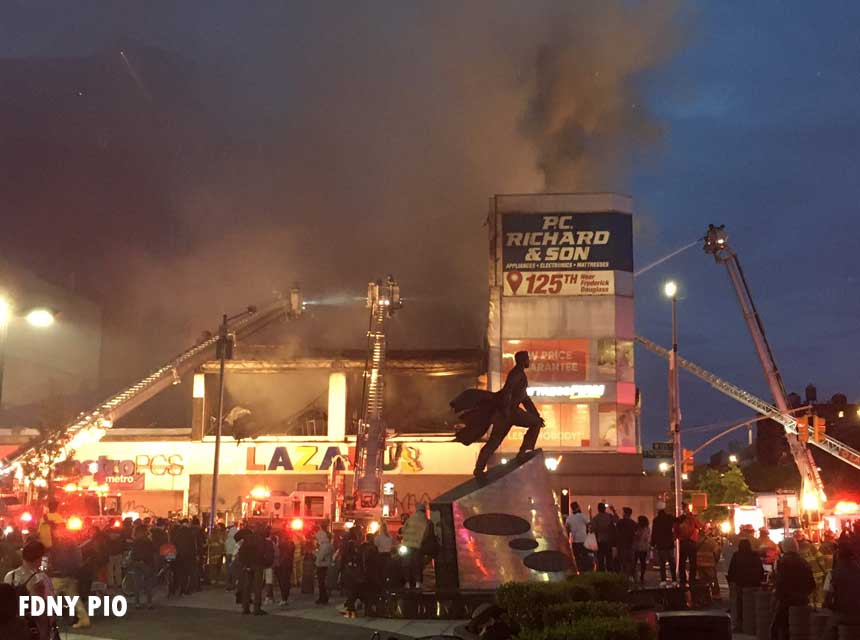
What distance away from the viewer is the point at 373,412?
42.5 metres

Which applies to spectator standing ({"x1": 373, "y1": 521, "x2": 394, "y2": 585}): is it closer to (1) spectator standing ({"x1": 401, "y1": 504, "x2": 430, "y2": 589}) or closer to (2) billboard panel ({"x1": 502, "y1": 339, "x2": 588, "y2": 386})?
(1) spectator standing ({"x1": 401, "y1": 504, "x2": 430, "y2": 589})

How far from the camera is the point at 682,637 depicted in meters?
9.12

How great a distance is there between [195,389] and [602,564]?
36.7 metres

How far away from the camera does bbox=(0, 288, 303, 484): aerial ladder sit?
40.4 m

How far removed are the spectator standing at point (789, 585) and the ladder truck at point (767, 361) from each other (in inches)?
1404

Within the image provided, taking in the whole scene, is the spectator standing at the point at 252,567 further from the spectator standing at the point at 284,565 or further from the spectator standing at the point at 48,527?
the spectator standing at the point at 48,527

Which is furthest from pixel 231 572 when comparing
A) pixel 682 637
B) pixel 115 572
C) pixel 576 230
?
pixel 576 230

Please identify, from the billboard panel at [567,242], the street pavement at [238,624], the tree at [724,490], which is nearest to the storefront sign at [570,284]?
the billboard panel at [567,242]

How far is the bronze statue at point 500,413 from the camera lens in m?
18.0

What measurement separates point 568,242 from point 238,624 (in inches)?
1505

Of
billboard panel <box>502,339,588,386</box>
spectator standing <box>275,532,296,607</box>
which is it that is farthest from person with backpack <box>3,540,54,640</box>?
billboard panel <box>502,339,588,386</box>

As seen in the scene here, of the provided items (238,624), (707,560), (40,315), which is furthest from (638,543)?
(40,315)

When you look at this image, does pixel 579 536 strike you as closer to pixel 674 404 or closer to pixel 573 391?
pixel 674 404

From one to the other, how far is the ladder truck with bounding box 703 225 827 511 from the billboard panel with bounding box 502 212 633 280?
4.79 meters
